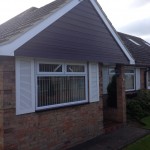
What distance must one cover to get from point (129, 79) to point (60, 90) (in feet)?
27.2

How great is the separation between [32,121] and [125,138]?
3864 millimetres

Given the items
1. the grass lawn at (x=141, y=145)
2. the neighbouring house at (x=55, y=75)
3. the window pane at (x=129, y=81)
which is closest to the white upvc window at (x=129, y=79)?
the window pane at (x=129, y=81)

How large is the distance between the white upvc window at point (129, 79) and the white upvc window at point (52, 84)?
19.4ft

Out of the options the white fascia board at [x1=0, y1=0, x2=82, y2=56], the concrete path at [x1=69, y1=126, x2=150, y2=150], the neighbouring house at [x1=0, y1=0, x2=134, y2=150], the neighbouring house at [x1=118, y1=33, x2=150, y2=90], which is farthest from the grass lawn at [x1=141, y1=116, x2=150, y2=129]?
the white fascia board at [x1=0, y1=0, x2=82, y2=56]

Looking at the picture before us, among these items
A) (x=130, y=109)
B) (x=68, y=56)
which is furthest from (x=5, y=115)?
(x=130, y=109)

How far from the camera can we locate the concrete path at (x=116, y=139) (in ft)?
24.3

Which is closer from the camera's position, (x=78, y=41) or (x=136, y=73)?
(x=78, y=41)

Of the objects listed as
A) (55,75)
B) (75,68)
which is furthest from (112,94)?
(55,75)

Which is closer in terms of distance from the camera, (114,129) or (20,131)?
(20,131)

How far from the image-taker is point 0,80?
18.2ft

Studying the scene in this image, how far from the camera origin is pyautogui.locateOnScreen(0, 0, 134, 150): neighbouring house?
5633mm

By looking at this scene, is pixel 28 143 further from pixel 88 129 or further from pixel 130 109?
pixel 130 109

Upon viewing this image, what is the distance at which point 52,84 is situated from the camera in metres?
6.96

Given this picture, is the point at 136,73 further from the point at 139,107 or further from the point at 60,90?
the point at 60,90
